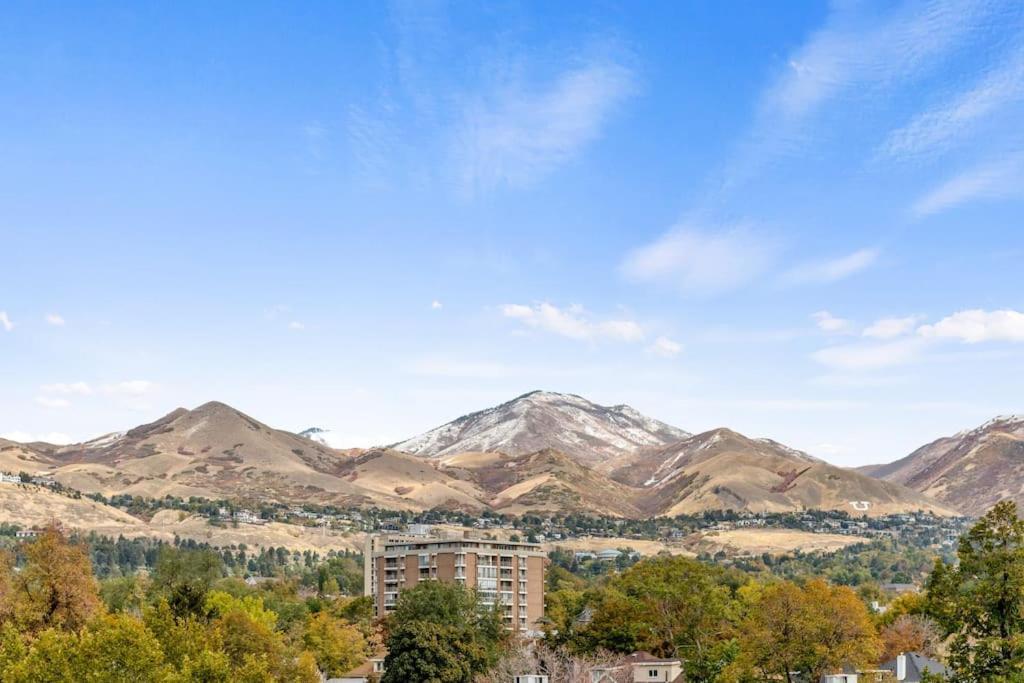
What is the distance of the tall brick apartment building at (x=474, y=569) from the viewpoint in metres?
171

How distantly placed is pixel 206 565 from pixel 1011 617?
15960cm

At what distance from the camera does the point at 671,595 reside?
112500mm

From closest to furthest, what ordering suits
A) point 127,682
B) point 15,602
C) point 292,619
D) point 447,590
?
point 127,682 < point 15,602 < point 447,590 < point 292,619

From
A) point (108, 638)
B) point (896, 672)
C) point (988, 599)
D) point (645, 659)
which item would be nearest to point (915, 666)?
point (896, 672)

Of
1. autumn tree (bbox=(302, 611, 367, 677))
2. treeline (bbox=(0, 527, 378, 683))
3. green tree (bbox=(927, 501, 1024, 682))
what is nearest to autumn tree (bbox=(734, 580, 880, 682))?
treeline (bbox=(0, 527, 378, 683))

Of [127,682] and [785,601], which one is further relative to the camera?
[785,601]

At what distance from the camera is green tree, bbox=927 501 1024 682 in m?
49.8

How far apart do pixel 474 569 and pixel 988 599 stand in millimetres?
125447

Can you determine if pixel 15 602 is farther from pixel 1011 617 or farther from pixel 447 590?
pixel 1011 617

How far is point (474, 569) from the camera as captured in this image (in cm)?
17200

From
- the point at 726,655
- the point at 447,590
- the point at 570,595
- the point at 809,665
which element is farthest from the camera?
the point at 570,595

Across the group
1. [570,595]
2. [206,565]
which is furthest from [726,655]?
[206,565]

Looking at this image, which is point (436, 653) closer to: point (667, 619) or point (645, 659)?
point (645, 659)

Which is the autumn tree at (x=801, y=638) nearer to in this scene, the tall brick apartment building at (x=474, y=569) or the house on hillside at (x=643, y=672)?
the house on hillside at (x=643, y=672)
